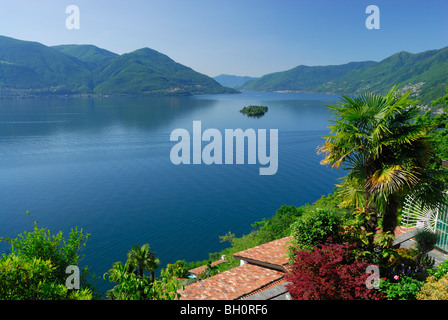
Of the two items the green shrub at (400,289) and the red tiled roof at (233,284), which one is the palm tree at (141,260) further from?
the green shrub at (400,289)

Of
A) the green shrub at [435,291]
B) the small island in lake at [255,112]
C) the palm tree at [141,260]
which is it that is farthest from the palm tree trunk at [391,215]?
the small island in lake at [255,112]

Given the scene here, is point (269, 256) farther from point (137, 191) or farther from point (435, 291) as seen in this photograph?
point (137, 191)

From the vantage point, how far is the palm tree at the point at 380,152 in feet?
23.9

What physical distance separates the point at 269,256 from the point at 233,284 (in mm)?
2410

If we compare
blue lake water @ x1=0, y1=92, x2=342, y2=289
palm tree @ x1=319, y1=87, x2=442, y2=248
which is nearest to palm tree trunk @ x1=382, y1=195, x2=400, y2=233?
palm tree @ x1=319, y1=87, x2=442, y2=248

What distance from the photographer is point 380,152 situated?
7598mm

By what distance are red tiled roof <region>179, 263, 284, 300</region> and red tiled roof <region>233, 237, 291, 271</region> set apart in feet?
0.90

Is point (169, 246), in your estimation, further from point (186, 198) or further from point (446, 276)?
point (446, 276)

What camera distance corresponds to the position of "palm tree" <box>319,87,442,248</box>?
7.30 metres

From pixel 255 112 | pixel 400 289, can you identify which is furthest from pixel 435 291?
pixel 255 112

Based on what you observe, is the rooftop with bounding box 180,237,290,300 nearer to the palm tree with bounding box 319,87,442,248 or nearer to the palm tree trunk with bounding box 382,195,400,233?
the palm tree trunk with bounding box 382,195,400,233

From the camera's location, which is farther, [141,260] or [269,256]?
[141,260]

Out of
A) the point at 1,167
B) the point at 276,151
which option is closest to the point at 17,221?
the point at 1,167

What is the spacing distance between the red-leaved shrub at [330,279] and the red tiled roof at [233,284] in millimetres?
3286
